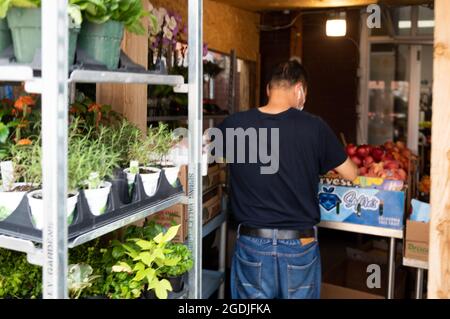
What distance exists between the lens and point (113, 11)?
1818 millimetres

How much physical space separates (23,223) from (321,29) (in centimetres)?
645

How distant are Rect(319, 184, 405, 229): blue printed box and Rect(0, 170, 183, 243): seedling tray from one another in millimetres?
1673

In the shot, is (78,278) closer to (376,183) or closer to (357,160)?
(376,183)

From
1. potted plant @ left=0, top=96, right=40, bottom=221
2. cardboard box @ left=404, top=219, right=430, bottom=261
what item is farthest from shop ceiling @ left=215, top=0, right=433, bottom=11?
potted plant @ left=0, top=96, right=40, bottom=221

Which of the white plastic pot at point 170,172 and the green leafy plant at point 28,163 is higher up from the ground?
the green leafy plant at point 28,163

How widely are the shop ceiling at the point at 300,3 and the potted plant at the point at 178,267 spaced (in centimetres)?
416

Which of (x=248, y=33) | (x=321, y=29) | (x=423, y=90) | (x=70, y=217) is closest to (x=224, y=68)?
(x=248, y=33)

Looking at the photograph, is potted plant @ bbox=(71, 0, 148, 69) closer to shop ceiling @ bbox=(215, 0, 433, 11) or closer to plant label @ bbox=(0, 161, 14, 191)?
plant label @ bbox=(0, 161, 14, 191)

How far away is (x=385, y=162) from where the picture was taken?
407 cm

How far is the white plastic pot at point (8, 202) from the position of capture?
5.33ft

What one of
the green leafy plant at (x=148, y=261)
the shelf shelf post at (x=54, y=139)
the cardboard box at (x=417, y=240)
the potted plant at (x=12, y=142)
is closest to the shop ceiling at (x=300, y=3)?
the cardboard box at (x=417, y=240)

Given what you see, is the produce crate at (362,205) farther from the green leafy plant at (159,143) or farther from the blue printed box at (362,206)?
the green leafy plant at (159,143)

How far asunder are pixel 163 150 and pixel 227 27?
3.97 m

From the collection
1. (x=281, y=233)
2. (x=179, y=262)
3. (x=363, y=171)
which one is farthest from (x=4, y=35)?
(x=363, y=171)
